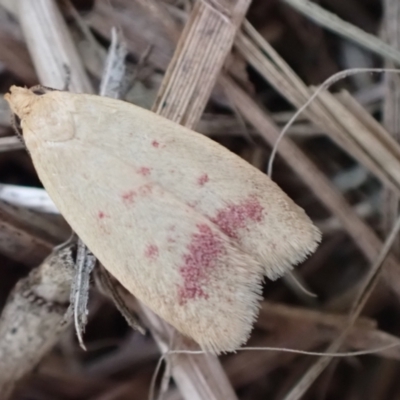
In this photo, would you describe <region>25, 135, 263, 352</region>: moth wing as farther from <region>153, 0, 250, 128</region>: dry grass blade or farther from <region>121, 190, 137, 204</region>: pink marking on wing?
<region>153, 0, 250, 128</region>: dry grass blade

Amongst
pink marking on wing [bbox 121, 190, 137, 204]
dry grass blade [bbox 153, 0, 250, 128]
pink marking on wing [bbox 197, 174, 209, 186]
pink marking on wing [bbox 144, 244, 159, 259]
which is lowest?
pink marking on wing [bbox 144, 244, 159, 259]

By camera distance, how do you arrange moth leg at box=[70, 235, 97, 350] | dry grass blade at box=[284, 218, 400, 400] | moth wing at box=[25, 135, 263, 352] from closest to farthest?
moth wing at box=[25, 135, 263, 352], moth leg at box=[70, 235, 97, 350], dry grass blade at box=[284, 218, 400, 400]

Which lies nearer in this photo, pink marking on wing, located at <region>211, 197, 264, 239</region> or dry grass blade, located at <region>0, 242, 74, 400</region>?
pink marking on wing, located at <region>211, 197, 264, 239</region>

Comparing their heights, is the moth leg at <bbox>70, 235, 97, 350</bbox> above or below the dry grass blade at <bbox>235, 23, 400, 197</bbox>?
below

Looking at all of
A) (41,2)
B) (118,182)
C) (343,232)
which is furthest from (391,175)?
(41,2)

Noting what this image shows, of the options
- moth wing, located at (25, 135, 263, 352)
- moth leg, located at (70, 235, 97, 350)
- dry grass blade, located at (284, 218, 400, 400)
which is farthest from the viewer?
dry grass blade, located at (284, 218, 400, 400)

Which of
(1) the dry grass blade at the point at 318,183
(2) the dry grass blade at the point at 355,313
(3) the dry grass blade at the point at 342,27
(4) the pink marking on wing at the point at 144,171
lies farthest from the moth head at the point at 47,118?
(2) the dry grass blade at the point at 355,313

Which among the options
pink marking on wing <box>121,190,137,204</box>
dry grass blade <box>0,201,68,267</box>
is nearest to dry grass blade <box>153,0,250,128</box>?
pink marking on wing <box>121,190,137,204</box>

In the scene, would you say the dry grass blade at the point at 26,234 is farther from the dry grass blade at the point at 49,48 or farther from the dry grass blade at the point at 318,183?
the dry grass blade at the point at 318,183
